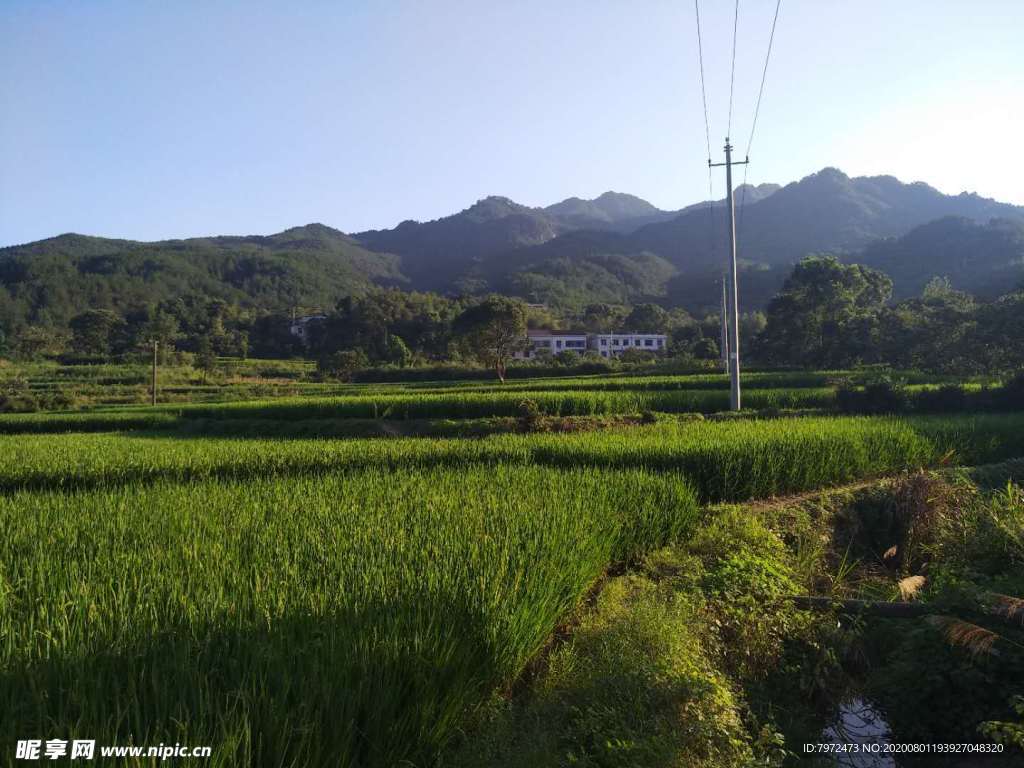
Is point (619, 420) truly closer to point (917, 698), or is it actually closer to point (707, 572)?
point (707, 572)

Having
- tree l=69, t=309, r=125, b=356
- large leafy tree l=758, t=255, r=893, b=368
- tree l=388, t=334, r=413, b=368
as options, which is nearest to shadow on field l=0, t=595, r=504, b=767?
large leafy tree l=758, t=255, r=893, b=368

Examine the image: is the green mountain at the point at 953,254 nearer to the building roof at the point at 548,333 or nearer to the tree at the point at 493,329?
the building roof at the point at 548,333

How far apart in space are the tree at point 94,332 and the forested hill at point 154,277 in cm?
1899

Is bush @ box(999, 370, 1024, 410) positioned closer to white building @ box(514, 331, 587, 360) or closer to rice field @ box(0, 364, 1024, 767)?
rice field @ box(0, 364, 1024, 767)

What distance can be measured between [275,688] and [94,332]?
63.4 meters

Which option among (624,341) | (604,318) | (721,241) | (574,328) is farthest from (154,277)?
(721,241)

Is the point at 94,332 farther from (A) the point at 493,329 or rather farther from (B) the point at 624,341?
(B) the point at 624,341

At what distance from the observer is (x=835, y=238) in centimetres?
11969

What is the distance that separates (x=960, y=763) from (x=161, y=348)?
56.8m

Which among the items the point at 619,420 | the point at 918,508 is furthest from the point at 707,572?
the point at 619,420

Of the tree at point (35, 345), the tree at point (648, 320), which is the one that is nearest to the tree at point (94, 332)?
the tree at point (35, 345)

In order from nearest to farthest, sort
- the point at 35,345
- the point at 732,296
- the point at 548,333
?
the point at 732,296
the point at 35,345
the point at 548,333

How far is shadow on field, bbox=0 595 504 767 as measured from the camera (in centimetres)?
222

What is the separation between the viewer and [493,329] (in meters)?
40.8
